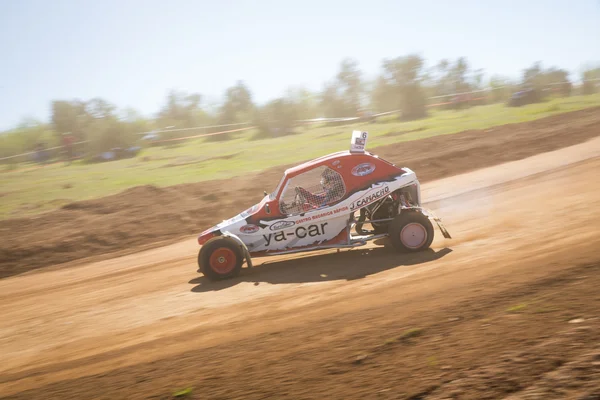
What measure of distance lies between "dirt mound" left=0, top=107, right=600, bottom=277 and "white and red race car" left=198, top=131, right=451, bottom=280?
5.48 metres

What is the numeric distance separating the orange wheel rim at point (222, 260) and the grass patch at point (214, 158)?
848 centimetres

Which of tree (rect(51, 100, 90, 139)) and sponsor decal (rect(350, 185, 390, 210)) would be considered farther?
tree (rect(51, 100, 90, 139))

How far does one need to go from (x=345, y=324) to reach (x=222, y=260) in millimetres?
3350

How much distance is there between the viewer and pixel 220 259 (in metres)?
8.91

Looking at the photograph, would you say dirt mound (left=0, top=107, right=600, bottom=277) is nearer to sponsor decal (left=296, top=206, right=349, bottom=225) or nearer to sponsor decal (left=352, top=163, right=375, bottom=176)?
sponsor decal (left=296, top=206, right=349, bottom=225)

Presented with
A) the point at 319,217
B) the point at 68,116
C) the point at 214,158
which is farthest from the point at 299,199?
the point at 68,116

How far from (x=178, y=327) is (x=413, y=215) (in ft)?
14.2

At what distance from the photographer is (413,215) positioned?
8938mm

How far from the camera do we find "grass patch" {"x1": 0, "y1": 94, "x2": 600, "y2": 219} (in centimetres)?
1987

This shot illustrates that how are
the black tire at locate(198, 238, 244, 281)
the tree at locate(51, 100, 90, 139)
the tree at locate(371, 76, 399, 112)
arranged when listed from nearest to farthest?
1. the black tire at locate(198, 238, 244, 281)
2. the tree at locate(51, 100, 90, 139)
3. the tree at locate(371, 76, 399, 112)

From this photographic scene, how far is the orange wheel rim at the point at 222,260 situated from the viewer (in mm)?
8898

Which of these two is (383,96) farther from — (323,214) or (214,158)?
(323,214)

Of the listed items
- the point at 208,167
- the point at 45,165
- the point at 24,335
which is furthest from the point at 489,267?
the point at 45,165

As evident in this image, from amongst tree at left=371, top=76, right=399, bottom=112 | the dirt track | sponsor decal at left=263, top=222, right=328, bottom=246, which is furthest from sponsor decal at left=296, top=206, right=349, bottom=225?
tree at left=371, top=76, right=399, bottom=112
